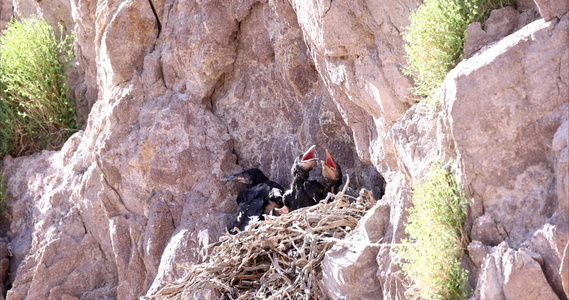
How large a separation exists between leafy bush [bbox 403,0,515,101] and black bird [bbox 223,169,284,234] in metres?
2.11

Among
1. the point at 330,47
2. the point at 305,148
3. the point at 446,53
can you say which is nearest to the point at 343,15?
the point at 330,47

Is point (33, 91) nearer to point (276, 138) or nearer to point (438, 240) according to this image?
point (276, 138)

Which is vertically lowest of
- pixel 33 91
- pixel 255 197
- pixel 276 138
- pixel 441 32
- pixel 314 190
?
pixel 314 190

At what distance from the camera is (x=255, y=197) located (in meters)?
5.43

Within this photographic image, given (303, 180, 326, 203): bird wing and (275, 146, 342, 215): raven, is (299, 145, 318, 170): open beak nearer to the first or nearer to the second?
(275, 146, 342, 215): raven

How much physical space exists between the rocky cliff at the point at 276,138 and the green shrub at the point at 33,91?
23cm

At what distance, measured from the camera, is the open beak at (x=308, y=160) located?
5.19 m

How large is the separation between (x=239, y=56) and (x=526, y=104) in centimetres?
358

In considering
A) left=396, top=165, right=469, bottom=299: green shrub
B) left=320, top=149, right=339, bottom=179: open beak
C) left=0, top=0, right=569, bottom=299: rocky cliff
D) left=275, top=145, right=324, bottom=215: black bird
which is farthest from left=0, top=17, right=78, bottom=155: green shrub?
left=396, top=165, right=469, bottom=299: green shrub

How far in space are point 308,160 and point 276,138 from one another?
851 mm

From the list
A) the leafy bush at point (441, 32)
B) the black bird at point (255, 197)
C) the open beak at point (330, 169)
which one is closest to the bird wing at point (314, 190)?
the open beak at point (330, 169)

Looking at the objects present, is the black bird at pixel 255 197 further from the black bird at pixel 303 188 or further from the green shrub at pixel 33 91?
the green shrub at pixel 33 91

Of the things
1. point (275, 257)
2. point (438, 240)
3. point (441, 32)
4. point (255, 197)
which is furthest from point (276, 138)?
point (438, 240)

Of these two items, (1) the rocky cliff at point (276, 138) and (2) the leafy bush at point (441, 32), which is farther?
(2) the leafy bush at point (441, 32)
